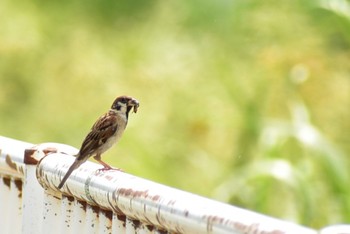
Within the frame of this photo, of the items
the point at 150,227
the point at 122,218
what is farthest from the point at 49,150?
the point at 150,227

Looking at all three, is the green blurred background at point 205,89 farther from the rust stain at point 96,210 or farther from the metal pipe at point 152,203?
the rust stain at point 96,210

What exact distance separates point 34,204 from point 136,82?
5345 mm

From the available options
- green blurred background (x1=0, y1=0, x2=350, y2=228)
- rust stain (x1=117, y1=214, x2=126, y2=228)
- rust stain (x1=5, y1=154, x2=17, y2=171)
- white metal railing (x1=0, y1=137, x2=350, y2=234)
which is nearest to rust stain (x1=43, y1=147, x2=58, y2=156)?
white metal railing (x1=0, y1=137, x2=350, y2=234)

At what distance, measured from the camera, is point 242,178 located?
6090 millimetres

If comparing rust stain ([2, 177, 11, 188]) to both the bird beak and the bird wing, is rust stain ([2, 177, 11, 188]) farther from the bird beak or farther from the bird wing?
the bird beak

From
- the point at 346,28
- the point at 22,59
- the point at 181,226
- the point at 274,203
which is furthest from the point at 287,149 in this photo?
the point at 181,226

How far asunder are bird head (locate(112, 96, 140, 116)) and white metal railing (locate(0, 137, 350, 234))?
37cm

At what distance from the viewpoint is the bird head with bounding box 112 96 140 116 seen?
3.76m

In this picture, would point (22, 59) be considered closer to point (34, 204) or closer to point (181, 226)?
point (34, 204)

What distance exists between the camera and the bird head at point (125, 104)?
376cm

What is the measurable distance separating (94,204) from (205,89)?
221 inches

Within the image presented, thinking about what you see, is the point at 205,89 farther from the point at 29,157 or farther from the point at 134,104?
the point at 29,157

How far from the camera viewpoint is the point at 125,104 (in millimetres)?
3834

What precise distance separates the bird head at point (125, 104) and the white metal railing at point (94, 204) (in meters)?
0.37
